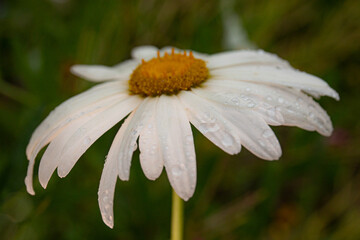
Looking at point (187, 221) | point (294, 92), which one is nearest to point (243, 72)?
point (294, 92)

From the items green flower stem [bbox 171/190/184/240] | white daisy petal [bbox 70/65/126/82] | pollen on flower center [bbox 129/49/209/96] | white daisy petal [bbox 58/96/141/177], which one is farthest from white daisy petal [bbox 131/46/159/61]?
green flower stem [bbox 171/190/184/240]

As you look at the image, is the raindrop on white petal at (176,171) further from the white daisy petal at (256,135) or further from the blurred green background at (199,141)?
the blurred green background at (199,141)

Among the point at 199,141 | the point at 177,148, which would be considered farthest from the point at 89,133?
the point at 199,141

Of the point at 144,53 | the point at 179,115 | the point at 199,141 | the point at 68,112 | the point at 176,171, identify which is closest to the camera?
the point at 176,171

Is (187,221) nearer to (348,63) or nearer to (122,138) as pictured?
(122,138)

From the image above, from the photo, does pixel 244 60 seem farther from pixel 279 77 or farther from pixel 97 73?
pixel 97 73

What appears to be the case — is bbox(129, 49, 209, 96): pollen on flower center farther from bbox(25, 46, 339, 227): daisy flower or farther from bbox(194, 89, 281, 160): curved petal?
bbox(194, 89, 281, 160): curved petal
